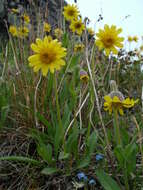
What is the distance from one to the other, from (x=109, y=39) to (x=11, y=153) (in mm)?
637

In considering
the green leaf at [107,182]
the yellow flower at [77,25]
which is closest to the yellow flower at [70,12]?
the yellow flower at [77,25]

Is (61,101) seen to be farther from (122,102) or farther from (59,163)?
(122,102)

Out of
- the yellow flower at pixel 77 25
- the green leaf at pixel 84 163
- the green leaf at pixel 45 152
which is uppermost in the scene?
the yellow flower at pixel 77 25

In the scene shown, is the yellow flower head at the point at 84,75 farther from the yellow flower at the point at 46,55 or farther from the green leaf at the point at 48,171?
the green leaf at the point at 48,171

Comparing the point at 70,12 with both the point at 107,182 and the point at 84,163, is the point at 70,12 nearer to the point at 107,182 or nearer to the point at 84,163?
the point at 84,163

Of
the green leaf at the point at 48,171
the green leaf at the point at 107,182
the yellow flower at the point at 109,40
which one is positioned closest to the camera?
the green leaf at the point at 107,182

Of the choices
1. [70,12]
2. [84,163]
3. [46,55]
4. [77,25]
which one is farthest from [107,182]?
[70,12]

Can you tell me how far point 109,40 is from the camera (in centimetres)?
99

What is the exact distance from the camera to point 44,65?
845 millimetres

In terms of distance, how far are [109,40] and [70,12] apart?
84 centimetres

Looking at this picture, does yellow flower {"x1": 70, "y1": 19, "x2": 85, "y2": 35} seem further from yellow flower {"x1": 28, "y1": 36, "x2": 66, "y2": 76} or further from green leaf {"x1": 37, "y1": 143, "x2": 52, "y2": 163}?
green leaf {"x1": 37, "y1": 143, "x2": 52, "y2": 163}

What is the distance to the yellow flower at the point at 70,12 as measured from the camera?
67.6 inches

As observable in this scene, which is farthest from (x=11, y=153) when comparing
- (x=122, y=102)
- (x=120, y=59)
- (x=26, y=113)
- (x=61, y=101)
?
(x=120, y=59)

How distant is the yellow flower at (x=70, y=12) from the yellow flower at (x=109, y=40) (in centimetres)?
78
